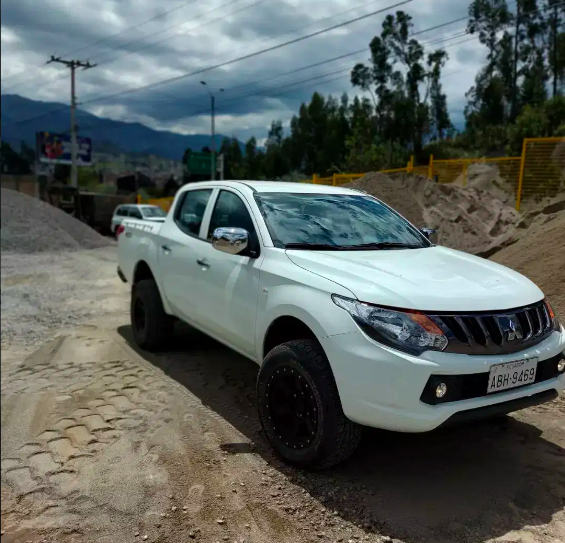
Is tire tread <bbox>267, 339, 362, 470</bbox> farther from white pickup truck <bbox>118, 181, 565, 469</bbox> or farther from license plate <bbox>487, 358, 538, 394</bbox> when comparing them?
license plate <bbox>487, 358, 538, 394</bbox>

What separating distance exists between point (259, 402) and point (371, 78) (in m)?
22.6

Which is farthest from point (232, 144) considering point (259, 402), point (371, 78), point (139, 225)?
point (259, 402)

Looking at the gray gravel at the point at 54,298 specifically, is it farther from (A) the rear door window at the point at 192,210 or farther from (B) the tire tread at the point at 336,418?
(B) the tire tread at the point at 336,418

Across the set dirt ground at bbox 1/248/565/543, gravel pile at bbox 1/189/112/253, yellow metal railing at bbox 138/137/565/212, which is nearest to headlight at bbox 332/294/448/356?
dirt ground at bbox 1/248/565/543

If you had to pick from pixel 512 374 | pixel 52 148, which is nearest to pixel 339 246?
pixel 512 374

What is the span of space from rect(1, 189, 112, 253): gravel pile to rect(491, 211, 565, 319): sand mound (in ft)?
55.4

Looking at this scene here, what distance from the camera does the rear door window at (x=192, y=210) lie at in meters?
4.92

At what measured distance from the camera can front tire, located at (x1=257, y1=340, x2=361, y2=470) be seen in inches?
116

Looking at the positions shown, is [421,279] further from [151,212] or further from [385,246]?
[151,212]

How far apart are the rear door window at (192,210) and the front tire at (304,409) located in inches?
77.8

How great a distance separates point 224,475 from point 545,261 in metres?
4.92

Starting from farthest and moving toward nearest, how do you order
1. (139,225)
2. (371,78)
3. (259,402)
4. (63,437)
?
1. (371,78)
2. (139,225)
3. (63,437)
4. (259,402)

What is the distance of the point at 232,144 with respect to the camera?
46.7 meters

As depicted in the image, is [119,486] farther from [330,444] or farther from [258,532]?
[330,444]
